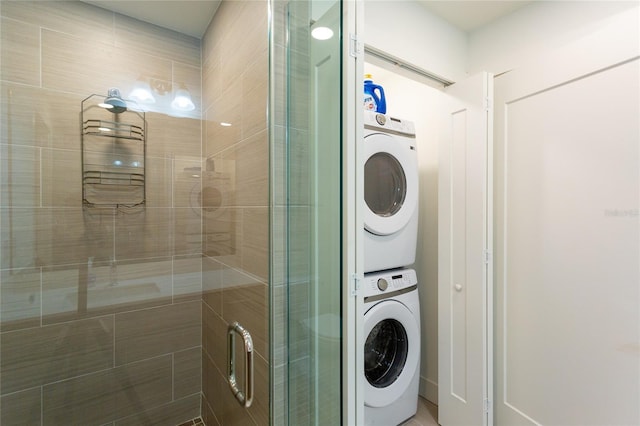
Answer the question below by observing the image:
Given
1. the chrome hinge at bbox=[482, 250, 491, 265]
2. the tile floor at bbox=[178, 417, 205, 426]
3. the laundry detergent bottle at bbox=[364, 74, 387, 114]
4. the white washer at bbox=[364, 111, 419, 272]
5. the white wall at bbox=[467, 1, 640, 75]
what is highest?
the white wall at bbox=[467, 1, 640, 75]

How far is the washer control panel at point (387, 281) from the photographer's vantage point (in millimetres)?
1445

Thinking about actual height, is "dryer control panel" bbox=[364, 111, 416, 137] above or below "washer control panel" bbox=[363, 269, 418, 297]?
above

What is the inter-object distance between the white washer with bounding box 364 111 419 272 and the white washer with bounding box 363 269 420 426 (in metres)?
0.11

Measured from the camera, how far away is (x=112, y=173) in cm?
141

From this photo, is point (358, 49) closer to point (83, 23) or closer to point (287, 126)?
point (287, 126)

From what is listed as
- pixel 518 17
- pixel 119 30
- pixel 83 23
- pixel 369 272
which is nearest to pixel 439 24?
pixel 518 17

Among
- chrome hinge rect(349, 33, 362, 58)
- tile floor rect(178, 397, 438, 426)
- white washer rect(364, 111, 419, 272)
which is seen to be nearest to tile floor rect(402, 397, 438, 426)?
tile floor rect(178, 397, 438, 426)

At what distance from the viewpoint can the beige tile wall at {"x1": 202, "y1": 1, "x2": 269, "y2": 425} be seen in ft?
3.39

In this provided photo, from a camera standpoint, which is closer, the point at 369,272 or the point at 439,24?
the point at 369,272

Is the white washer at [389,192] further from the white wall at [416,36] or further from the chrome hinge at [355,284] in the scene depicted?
the chrome hinge at [355,284]

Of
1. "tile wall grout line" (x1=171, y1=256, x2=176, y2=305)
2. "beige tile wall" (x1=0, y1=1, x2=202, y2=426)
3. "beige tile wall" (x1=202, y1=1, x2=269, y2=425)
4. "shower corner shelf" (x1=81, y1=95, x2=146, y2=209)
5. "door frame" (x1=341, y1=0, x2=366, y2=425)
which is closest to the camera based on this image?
"door frame" (x1=341, y1=0, x2=366, y2=425)

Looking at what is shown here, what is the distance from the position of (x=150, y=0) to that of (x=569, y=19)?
1.93 meters

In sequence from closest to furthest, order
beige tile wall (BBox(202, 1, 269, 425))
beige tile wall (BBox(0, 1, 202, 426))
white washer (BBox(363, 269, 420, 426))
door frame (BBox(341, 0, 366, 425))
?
1. door frame (BBox(341, 0, 366, 425))
2. beige tile wall (BBox(202, 1, 269, 425))
3. beige tile wall (BBox(0, 1, 202, 426))
4. white washer (BBox(363, 269, 420, 426))

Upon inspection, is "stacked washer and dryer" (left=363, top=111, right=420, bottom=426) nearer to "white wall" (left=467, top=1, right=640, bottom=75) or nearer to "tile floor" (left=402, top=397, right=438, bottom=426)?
"tile floor" (left=402, top=397, right=438, bottom=426)
